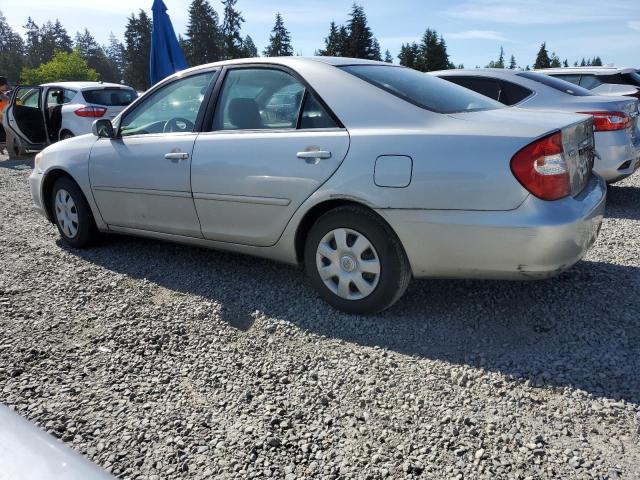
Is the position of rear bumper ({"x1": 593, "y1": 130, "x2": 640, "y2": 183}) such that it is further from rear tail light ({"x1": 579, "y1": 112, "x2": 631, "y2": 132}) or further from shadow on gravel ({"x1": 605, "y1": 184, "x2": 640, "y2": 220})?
shadow on gravel ({"x1": 605, "y1": 184, "x2": 640, "y2": 220})

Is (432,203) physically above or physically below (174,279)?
above

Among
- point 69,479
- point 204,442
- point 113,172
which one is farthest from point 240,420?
point 113,172

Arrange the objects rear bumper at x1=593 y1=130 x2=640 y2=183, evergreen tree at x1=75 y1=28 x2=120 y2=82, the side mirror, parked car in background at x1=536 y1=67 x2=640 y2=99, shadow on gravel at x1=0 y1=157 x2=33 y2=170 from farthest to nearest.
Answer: evergreen tree at x1=75 y1=28 x2=120 y2=82 → shadow on gravel at x1=0 y1=157 x2=33 y2=170 → parked car in background at x1=536 y1=67 x2=640 y2=99 → rear bumper at x1=593 y1=130 x2=640 y2=183 → the side mirror

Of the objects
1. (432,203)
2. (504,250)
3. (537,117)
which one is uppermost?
(537,117)

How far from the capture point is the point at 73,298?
363 cm

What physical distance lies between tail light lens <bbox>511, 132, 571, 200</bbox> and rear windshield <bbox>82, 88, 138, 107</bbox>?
1015 cm

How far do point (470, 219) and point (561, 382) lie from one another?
88 cm

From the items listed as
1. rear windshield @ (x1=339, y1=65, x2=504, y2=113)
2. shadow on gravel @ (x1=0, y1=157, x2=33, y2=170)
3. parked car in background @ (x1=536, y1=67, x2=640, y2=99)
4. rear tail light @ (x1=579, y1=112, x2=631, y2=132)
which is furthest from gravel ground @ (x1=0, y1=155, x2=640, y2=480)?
shadow on gravel @ (x1=0, y1=157, x2=33, y2=170)

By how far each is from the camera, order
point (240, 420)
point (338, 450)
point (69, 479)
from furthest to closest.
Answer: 1. point (240, 420)
2. point (338, 450)
3. point (69, 479)

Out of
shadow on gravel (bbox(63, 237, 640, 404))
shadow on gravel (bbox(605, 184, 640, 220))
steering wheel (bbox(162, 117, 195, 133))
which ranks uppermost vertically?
steering wheel (bbox(162, 117, 195, 133))

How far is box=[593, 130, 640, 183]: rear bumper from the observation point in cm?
540

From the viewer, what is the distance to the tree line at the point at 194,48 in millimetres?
64875

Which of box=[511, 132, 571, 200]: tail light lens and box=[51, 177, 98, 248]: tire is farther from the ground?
box=[511, 132, 571, 200]: tail light lens

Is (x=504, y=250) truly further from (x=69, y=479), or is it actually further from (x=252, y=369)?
(x=69, y=479)
